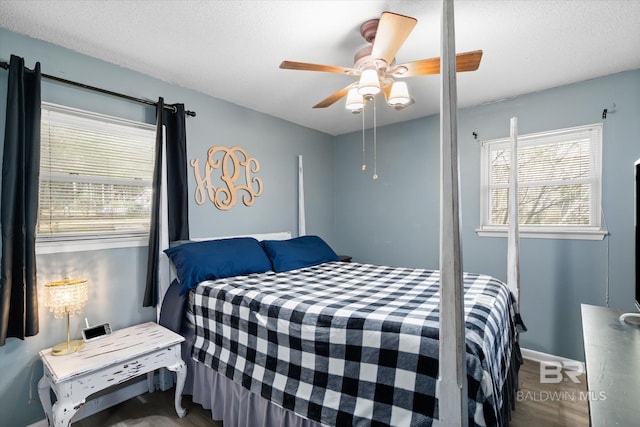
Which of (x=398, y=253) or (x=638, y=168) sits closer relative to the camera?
(x=638, y=168)

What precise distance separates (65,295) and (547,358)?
12.1ft

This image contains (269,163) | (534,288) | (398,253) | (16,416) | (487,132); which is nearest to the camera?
(16,416)

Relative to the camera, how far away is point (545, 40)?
1.96 meters

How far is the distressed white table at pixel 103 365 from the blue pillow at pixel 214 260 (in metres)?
0.38

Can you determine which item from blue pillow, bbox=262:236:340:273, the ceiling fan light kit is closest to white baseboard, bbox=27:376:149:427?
blue pillow, bbox=262:236:340:273

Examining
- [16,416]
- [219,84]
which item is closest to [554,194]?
[219,84]

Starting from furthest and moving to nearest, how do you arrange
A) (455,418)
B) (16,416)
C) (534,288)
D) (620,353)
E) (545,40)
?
(534,288), (545,40), (16,416), (620,353), (455,418)

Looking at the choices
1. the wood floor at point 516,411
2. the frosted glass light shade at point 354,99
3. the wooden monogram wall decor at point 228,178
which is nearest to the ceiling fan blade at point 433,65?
the frosted glass light shade at point 354,99

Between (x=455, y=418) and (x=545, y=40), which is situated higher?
(x=545, y=40)

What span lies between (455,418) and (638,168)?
1.63m

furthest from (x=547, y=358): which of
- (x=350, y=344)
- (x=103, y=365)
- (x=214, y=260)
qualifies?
(x=103, y=365)

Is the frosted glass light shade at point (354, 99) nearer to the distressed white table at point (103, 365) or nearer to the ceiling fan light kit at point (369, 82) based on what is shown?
the ceiling fan light kit at point (369, 82)

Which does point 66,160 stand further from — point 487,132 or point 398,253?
point 487,132

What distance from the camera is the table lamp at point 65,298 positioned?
1.73m
